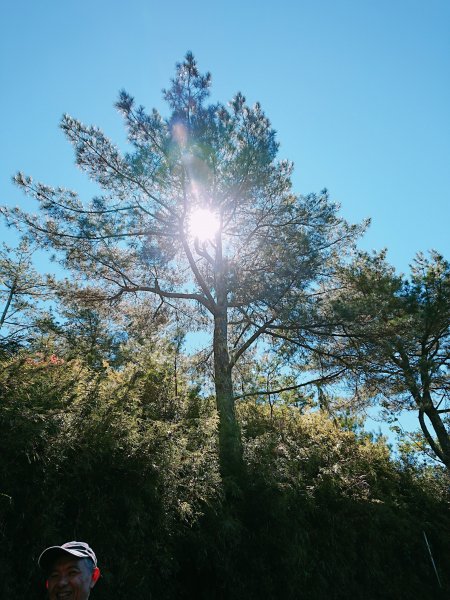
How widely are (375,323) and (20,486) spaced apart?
559cm

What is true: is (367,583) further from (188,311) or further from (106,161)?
(106,161)

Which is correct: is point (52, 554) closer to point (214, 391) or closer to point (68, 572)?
point (68, 572)

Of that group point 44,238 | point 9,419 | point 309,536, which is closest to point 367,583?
point 309,536

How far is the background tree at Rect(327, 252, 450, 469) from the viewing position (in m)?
6.79

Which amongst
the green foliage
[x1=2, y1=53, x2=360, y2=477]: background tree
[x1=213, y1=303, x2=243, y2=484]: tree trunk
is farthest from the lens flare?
the green foliage

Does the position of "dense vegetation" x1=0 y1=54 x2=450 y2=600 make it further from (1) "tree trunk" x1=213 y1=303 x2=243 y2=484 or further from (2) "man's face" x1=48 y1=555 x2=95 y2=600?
(2) "man's face" x1=48 y1=555 x2=95 y2=600

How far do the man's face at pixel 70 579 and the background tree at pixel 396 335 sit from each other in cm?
562

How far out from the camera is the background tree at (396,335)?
679cm

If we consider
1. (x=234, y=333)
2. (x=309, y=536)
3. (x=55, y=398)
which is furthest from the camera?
(x=234, y=333)

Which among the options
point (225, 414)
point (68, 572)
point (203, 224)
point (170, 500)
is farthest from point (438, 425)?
point (68, 572)

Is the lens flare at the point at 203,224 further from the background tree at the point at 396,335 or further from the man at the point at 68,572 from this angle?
the man at the point at 68,572

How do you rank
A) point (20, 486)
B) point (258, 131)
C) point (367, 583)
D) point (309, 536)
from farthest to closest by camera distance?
point (258, 131) → point (367, 583) → point (309, 536) → point (20, 486)

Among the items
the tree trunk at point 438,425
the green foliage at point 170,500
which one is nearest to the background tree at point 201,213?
the green foliage at point 170,500

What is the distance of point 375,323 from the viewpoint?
22.2 ft
